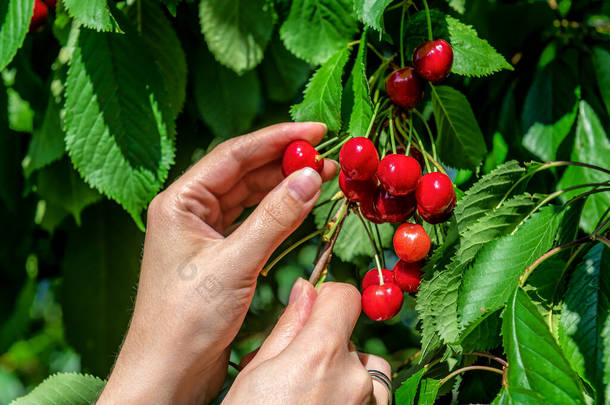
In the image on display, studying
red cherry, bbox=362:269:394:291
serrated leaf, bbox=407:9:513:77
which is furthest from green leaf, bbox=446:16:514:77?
red cherry, bbox=362:269:394:291

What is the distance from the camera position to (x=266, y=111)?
178 cm

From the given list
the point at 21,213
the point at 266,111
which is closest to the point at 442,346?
the point at 266,111

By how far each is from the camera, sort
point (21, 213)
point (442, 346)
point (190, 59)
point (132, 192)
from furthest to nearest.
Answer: point (21, 213) < point (190, 59) < point (132, 192) < point (442, 346)

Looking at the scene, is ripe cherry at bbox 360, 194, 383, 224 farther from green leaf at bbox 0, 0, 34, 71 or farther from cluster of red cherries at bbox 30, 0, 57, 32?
cluster of red cherries at bbox 30, 0, 57, 32

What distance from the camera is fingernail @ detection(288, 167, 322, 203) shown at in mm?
957

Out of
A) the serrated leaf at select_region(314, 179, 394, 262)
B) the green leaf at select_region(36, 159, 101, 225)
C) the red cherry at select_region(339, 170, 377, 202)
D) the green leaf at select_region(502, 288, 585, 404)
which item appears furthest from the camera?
the green leaf at select_region(36, 159, 101, 225)

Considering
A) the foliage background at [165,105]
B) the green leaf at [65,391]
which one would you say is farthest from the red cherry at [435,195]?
the green leaf at [65,391]

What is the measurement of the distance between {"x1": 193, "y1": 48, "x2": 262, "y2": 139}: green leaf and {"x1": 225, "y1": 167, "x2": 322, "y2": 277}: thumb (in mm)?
617

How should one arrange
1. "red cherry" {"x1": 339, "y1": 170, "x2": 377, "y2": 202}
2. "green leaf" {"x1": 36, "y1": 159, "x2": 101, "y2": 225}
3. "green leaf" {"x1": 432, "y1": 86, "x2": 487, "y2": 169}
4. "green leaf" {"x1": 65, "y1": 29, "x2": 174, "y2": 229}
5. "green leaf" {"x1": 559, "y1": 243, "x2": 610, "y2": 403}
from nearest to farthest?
"green leaf" {"x1": 559, "y1": 243, "x2": 610, "y2": 403}
"red cherry" {"x1": 339, "y1": 170, "x2": 377, "y2": 202}
"green leaf" {"x1": 432, "y1": 86, "x2": 487, "y2": 169}
"green leaf" {"x1": 65, "y1": 29, "x2": 174, "y2": 229}
"green leaf" {"x1": 36, "y1": 159, "x2": 101, "y2": 225}

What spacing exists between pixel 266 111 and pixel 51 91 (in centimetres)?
64

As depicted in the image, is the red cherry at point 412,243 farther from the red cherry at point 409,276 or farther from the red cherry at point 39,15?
the red cherry at point 39,15

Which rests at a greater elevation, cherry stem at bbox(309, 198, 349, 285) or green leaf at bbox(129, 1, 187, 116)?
green leaf at bbox(129, 1, 187, 116)

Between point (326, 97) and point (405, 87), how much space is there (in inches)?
5.7

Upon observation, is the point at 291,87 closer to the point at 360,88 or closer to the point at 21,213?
the point at 360,88
